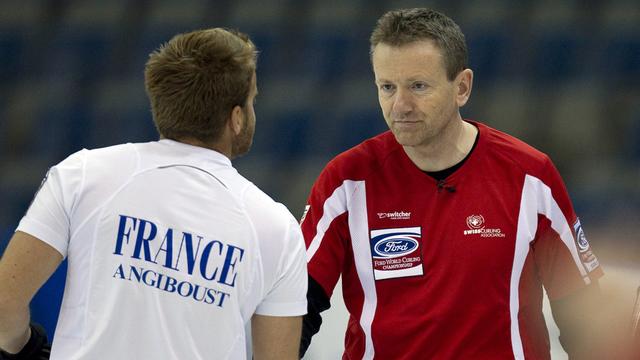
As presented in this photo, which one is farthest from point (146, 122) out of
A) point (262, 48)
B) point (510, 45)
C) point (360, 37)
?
point (510, 45)

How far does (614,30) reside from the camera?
688 cm

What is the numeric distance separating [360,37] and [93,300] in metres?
5.42

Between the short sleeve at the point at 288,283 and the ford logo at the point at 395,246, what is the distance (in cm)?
55

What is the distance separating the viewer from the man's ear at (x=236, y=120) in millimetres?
1803

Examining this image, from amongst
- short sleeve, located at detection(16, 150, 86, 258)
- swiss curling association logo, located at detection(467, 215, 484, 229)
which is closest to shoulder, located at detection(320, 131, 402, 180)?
swiss curling association logo, located at detection(467, 215, 484, 229)

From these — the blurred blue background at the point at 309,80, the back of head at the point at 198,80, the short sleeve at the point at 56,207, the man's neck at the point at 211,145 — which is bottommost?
the blurred blue background at the point at 309,80

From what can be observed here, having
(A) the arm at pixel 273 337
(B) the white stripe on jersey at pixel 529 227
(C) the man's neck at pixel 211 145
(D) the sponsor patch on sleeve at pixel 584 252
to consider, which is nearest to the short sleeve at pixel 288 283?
(A) the arm at pixel 273 337

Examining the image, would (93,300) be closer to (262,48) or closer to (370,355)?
(370,355)

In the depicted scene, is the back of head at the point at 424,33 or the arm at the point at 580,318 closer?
the back of head at the point at 424,33

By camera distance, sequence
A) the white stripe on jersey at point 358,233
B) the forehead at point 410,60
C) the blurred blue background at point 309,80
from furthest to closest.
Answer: the blurred blue background at point 309,80, the white stripe on jersey at point 358,233, the forehead at point 410,60

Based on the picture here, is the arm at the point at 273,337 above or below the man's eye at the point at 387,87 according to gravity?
below

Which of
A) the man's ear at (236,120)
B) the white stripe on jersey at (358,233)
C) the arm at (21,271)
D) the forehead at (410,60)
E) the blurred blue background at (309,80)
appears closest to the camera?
the arm at (21,271)

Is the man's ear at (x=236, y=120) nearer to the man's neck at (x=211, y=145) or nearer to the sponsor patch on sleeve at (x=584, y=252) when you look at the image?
the man's neck at (x=211, y=145)

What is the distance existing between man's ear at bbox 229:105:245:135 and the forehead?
1.92ft
